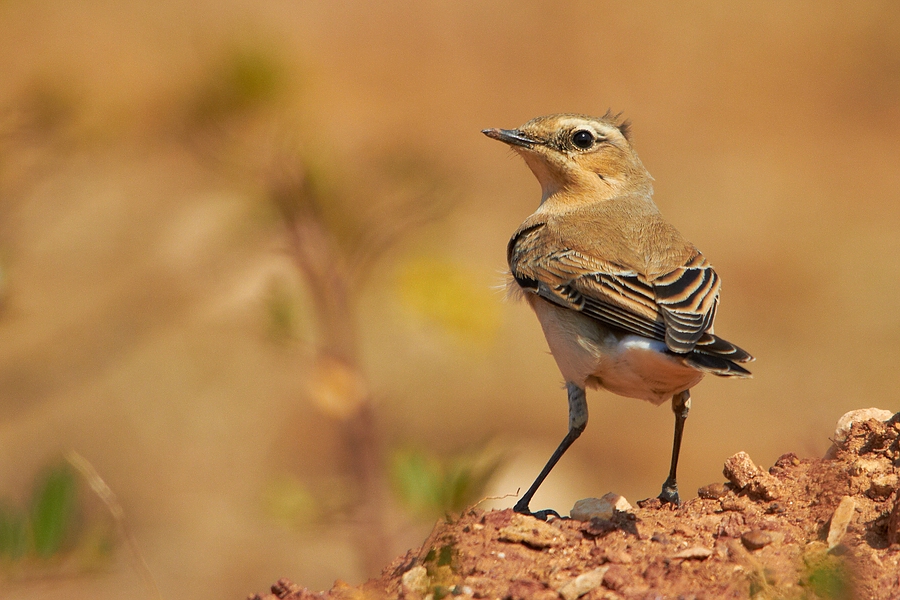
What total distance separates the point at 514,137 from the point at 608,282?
6.34 feet

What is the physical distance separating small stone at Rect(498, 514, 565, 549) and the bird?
1.84 ft

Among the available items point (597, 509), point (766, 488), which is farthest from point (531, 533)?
point (766, 488)

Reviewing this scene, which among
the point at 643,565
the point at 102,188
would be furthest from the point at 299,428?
the point at 643,565

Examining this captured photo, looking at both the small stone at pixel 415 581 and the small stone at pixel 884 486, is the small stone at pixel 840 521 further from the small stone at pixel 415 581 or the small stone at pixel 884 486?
the small stone at pixel 415 581

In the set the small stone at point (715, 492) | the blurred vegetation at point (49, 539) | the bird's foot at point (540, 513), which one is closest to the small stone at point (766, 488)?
the small stone at point (715, 492)

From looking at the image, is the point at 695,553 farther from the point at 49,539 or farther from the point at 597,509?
the point at 49,539

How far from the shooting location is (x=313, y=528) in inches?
192

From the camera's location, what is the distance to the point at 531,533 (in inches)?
202

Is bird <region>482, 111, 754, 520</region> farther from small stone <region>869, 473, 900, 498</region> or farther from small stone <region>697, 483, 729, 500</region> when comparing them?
small stone <region>869, 473, 900, 498</region>

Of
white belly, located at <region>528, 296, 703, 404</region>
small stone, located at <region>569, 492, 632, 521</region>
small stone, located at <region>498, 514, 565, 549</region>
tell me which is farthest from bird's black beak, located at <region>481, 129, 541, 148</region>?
small stone, located at <region>498, 514, 565, 549</region>

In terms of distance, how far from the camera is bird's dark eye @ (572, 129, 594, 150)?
317 inches

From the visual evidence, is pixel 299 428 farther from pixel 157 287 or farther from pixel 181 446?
pixel 157 287

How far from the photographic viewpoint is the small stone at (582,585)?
451 cm

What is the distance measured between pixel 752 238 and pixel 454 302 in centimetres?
1534
